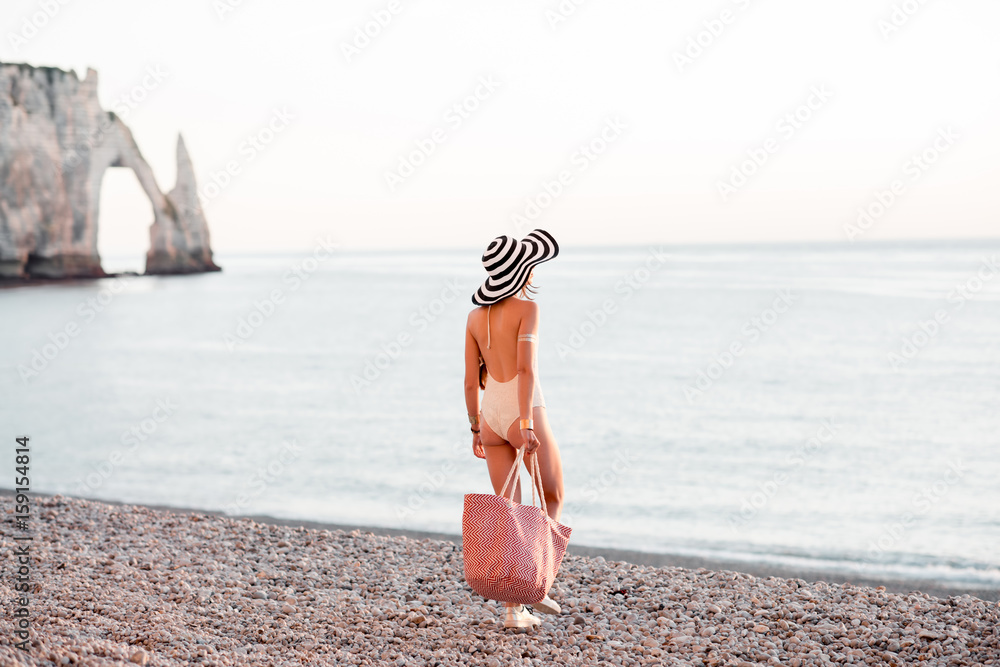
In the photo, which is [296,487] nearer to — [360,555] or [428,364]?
[360,555]

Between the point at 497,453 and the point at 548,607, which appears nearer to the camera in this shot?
the point at 497,453

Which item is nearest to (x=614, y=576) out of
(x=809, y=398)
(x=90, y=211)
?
(x=809, y=398)

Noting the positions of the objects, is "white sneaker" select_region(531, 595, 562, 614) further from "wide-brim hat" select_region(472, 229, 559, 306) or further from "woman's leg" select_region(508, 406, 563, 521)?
"wide-brim hat" select_region(472, 229, 559, 306)

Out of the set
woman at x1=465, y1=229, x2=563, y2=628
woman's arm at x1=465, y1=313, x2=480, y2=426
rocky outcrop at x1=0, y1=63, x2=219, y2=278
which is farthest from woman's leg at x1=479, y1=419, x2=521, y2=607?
rocky outcrop at x1=0, y1=63, x2=219, y2=278

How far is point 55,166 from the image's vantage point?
49031 mm

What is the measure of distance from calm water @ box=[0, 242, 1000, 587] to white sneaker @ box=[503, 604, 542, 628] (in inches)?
108

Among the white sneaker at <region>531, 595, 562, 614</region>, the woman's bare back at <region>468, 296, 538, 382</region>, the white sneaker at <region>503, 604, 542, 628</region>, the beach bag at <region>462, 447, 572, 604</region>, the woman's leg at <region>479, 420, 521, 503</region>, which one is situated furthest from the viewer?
the white sneaker at <region>531, 595, 562, 614</region>

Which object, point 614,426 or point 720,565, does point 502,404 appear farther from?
point 614,426

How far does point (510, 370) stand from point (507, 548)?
0.93 metres

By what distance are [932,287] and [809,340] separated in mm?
25536

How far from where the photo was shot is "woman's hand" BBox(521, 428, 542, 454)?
420 centimetres

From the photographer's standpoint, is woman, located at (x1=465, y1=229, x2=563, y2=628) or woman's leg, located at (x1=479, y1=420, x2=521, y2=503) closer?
woman, located at (x1=465, y1=229, x2=563, y2=628)

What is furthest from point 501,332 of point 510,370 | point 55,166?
point 55,166

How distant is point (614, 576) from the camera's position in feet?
18.0
